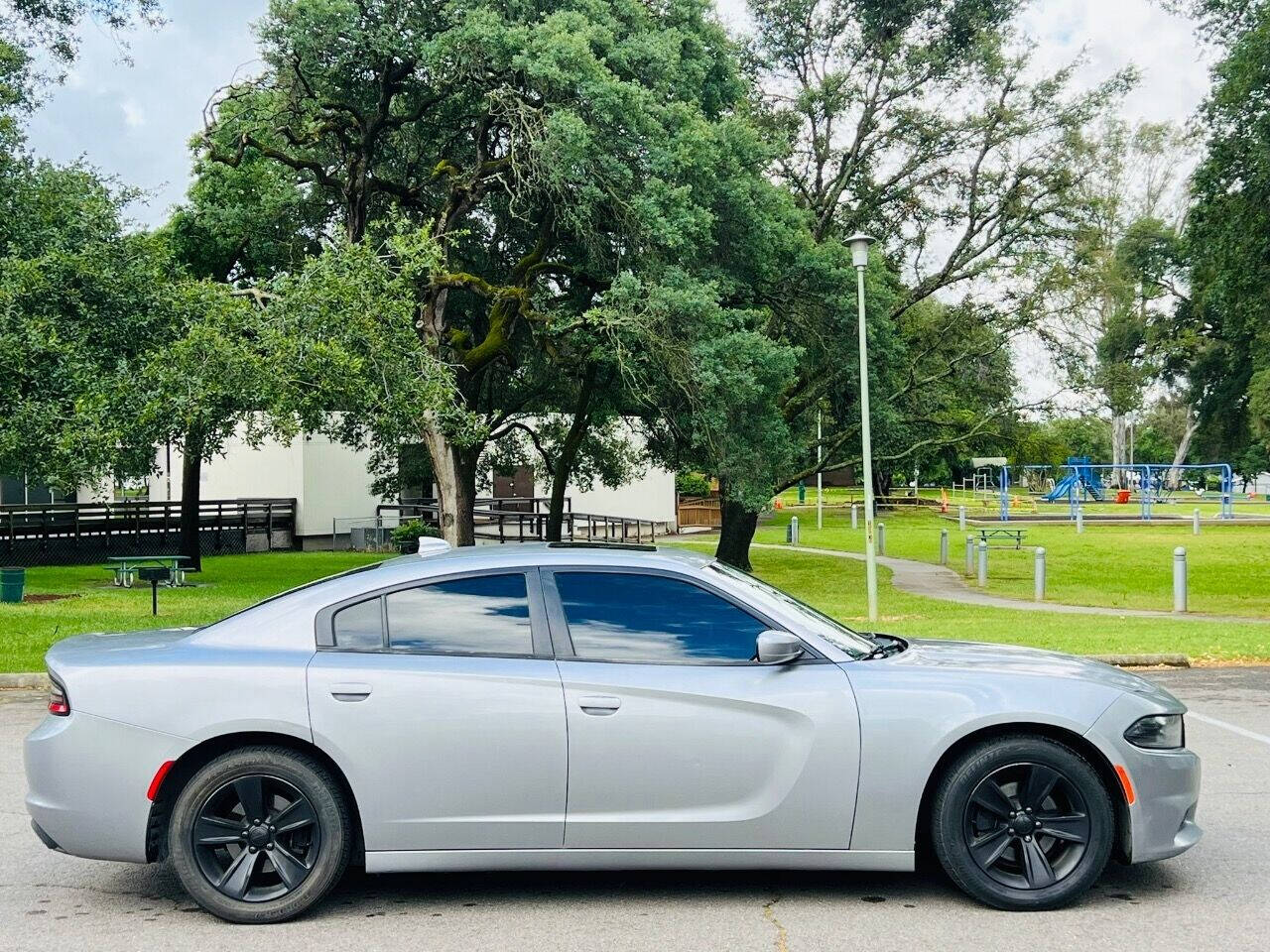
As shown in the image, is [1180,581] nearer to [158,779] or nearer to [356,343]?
[356,343]

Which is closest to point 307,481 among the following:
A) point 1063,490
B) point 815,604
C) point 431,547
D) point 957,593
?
point 957,593

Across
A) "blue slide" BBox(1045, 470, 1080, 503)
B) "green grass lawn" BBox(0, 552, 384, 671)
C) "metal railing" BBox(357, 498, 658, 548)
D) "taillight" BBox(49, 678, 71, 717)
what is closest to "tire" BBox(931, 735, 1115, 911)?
"taillight" BBox(49, 678, 71, 717)

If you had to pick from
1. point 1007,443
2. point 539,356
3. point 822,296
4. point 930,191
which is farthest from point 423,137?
point 1007,443

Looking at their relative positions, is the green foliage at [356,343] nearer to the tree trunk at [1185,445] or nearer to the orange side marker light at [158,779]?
the orange side marker light at [158,779]

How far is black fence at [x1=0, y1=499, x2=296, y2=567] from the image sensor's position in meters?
30.0

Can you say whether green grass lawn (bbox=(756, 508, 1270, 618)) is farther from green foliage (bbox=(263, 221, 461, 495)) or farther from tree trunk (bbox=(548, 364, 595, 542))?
green foliage (bbox=(263, 221, 461, 495))

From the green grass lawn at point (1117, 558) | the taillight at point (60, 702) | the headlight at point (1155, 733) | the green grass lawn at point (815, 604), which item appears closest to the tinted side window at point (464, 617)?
the taillight at point (60, 702)

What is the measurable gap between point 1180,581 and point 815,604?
5.85 metres

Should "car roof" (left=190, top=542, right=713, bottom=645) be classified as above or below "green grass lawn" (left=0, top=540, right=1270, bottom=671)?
above

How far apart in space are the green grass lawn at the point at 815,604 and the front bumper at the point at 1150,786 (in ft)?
28.1

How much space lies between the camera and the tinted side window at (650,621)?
5121 mm

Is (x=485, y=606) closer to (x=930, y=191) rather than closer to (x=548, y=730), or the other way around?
(x=548, y=730)

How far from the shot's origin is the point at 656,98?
21.3 m

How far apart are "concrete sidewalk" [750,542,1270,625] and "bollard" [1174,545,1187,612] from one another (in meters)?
0.17
